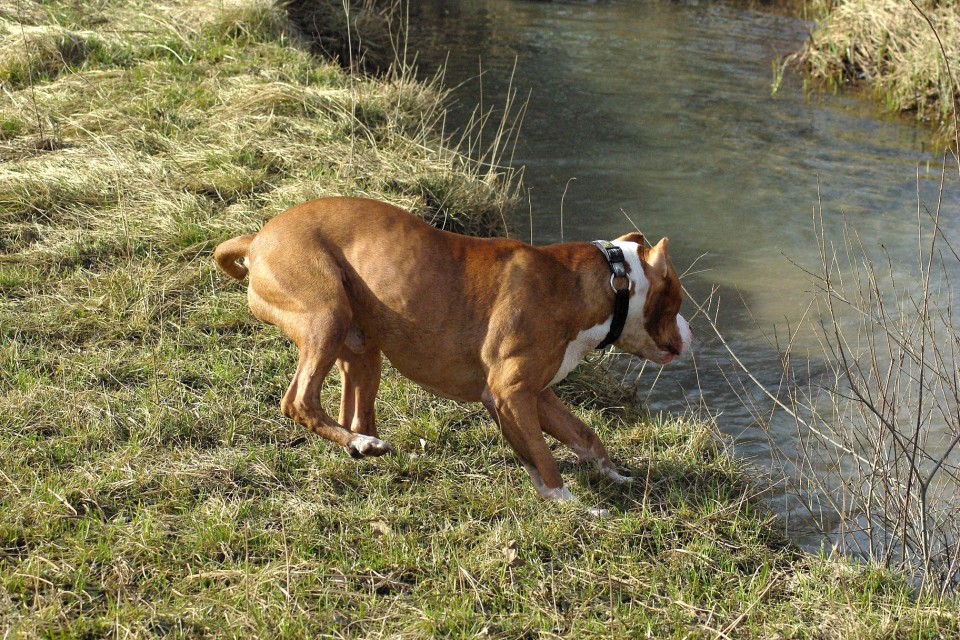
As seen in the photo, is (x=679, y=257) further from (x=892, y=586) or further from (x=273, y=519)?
(x=273, y=519)

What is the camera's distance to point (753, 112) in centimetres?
1241

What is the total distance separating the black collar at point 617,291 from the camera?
4301 millimetres

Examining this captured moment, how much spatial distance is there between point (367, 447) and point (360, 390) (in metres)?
0.54

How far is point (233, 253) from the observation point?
438 cm

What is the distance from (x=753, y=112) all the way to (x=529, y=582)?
396 inches

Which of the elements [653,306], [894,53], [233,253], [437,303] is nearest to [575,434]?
[653,306]

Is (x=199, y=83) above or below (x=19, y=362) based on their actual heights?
above

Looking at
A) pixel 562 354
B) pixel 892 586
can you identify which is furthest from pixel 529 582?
pixel 892 586

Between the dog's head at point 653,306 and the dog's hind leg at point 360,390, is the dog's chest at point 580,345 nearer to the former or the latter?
the dog's head at point 653,306

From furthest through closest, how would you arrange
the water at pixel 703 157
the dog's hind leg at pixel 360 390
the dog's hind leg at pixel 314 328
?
the water at pixel 703 157 < the dog's hind leg at pixel 360 390 < the dog's hind leg at pixel 314 328

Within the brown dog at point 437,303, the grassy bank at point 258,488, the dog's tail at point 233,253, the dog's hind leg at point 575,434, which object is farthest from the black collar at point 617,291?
the dog's tail at point 233,253

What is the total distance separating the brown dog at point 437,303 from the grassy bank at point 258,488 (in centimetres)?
37

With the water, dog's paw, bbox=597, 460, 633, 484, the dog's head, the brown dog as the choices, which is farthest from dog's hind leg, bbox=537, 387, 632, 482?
the water

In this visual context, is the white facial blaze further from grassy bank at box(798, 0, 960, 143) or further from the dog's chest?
grassy bank at box(798, 0, 960, 143)
